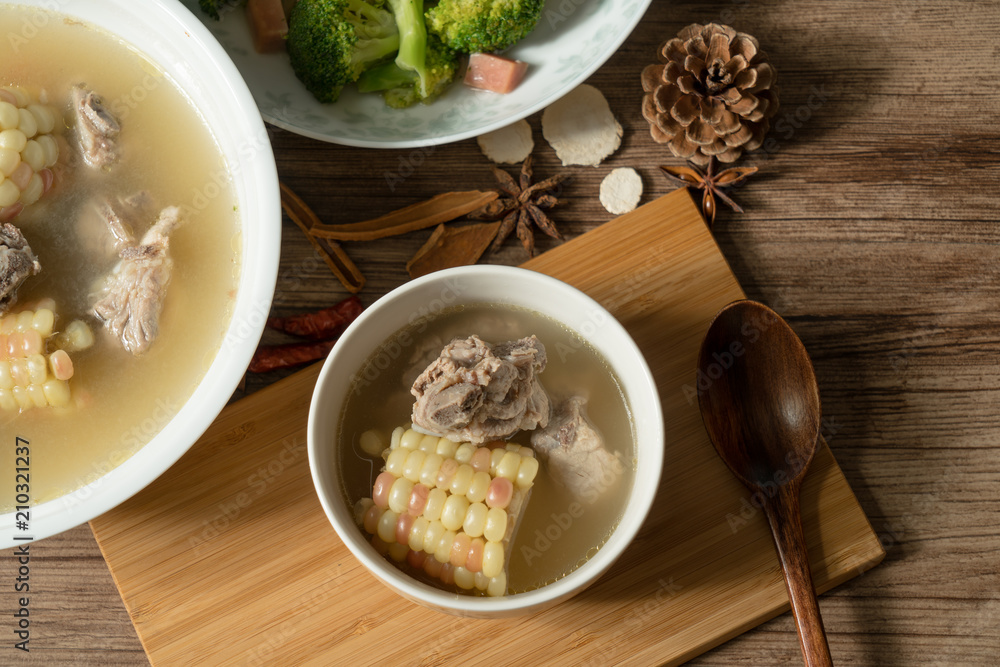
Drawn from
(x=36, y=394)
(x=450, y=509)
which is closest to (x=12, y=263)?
(x=36, y=394)

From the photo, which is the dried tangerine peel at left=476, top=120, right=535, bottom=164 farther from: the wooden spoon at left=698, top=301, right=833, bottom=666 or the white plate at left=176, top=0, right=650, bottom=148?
the wooden spoon at left=698, top=301, right=833, bottom=666

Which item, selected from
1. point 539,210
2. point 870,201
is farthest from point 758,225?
point 539,210

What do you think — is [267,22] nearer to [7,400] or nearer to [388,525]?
[7,400]

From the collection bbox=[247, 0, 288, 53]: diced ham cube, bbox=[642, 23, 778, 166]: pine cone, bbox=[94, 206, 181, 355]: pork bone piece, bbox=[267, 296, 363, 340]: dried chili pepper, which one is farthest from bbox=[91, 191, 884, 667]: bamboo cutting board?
bbox=[247, 0, 288, 53]: diced ham cube

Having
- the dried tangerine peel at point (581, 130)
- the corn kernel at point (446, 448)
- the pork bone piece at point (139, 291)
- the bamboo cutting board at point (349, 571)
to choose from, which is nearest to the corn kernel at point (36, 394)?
the pork bone piece at point (139, 291)

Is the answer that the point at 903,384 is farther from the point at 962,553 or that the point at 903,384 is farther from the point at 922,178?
the point at 922,178

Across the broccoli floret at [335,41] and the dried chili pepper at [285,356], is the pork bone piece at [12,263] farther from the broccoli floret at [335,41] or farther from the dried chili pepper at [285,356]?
the broccoli floret at [335,41]

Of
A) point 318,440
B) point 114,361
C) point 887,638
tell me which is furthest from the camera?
point 887,638
